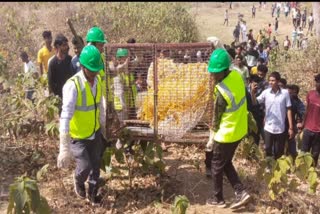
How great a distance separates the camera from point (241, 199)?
452cm

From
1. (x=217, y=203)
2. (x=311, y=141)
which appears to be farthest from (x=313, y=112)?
(x=217, y=203)

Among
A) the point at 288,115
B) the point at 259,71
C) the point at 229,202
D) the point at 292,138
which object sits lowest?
the point at 229,202

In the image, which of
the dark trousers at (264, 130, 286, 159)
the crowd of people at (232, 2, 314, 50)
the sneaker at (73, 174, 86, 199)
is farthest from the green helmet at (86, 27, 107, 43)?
the crowd of people at (232, 2, 314, 50)

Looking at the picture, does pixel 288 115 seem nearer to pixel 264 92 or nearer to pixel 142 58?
pixel 264 92

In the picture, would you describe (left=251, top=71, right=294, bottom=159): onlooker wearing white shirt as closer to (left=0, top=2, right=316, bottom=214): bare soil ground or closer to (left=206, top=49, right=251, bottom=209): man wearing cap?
(left=0, top=2, right=316, bottom=214): bare soil ground

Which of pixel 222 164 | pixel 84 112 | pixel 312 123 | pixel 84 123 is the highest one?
pixel 84 112

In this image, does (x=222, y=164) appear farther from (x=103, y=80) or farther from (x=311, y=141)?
(x=311, y=141)

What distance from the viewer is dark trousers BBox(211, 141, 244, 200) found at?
174 inches

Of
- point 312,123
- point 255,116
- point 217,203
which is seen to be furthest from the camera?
point 255,116

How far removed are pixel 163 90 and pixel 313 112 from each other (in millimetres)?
2030

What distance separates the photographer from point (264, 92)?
568 centimetres

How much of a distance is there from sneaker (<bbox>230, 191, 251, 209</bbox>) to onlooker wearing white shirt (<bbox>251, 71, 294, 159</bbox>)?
4.44ft

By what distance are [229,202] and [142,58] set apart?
1.82 m

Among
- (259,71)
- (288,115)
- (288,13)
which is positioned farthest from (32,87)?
(288,13)
